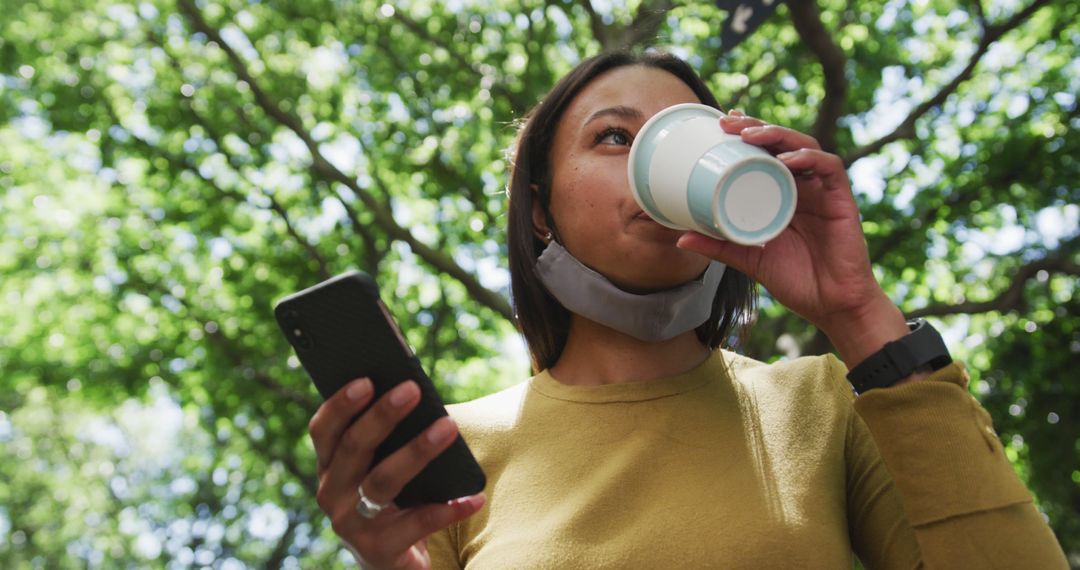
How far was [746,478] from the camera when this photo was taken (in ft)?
5.96

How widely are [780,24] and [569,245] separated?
20.5 feet

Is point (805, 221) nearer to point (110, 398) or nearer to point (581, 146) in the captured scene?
point (581, 146)

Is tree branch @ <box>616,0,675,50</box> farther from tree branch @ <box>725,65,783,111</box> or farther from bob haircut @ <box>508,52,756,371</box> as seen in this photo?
bob haircut @ <box>508,52,756,371</box>

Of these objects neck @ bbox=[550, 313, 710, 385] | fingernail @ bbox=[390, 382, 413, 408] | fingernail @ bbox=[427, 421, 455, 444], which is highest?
fingernail @ bbox=[390, 382, 413, 408]

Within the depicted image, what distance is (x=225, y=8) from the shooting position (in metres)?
8.28

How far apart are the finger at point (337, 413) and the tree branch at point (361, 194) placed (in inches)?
173

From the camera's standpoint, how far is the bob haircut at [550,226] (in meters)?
2.36

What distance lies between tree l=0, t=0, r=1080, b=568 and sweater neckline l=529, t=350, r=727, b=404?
4.15 m

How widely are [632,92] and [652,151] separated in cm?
52

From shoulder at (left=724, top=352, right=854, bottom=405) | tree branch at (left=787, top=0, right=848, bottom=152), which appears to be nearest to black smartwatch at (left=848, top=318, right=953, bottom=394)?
shoulder at (left=724, top=352, right=854, bottom=405)

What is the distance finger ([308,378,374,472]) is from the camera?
1374mm

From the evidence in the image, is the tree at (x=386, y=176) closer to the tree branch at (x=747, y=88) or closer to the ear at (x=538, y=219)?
the tree branch at (x=747, y=88)

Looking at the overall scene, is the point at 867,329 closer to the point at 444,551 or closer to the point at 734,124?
the point at 734,124

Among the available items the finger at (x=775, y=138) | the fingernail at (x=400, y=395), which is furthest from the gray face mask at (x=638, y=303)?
the fingernail at (x=400, y=395)
